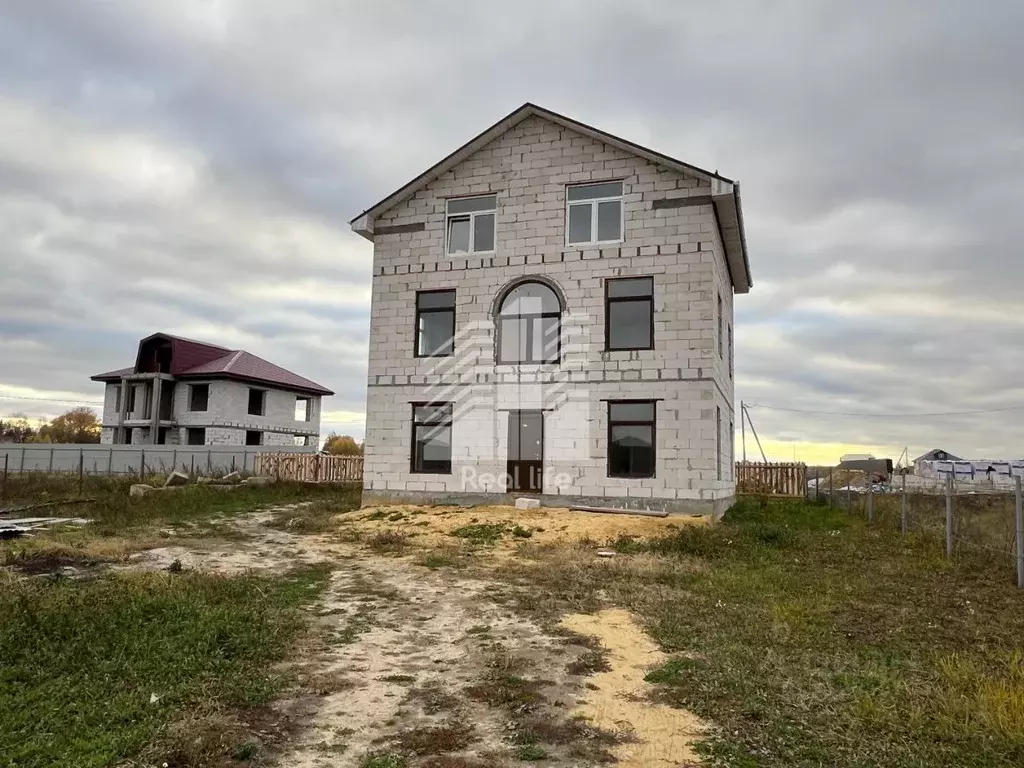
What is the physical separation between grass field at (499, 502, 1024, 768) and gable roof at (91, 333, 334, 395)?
31.5m

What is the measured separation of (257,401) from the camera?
42906 millimetres

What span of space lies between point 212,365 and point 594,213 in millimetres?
30356

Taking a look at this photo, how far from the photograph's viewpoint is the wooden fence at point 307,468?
98.4ft

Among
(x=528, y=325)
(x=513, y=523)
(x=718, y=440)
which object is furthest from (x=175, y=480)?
(x=718, y=440)

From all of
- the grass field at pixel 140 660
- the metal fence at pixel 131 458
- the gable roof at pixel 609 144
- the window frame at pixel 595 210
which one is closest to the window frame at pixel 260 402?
the metal fence at pixel 131 458

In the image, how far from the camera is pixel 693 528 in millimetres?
15086

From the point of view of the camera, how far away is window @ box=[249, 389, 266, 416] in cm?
4244

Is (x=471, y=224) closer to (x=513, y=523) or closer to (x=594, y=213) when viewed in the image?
(x=594, y=213)

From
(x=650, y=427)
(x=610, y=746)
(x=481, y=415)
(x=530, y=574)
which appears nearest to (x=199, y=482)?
(x=481, y=415)

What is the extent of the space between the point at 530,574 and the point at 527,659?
14.3 ft

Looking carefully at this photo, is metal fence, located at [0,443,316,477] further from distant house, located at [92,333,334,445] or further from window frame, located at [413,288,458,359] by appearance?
window frame, located at [413,288,458,359]

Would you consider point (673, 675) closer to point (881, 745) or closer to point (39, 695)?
point (881, 745)

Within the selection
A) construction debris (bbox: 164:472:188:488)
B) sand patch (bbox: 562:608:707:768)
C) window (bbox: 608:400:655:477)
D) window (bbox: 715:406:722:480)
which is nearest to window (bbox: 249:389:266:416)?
construction debris (bbox: 164:472:188:488)

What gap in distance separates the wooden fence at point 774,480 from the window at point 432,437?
47.8 feet
